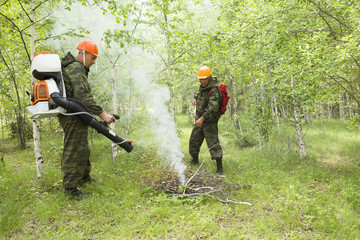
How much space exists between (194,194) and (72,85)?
2.73 meters

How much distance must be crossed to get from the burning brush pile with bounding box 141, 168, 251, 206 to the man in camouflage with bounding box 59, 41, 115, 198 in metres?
1.19

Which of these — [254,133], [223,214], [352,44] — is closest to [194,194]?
[223,214]

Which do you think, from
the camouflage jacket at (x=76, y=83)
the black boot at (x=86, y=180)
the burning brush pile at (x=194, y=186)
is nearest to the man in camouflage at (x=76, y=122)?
the camouflage jacket at (x=76, y=83)

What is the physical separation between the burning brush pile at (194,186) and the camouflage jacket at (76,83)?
5.62ft

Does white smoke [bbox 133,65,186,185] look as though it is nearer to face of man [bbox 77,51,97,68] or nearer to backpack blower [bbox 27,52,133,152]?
face of man [bbox 77,51,97,68]

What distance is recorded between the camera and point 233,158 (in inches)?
237

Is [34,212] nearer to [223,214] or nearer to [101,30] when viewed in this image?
[223,214]

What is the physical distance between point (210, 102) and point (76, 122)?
2.79 metres

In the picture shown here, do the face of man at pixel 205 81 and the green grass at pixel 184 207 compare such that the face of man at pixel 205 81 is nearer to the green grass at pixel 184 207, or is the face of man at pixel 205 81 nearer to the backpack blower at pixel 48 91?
the green grass at pixel 184 207

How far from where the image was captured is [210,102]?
16.0 ft

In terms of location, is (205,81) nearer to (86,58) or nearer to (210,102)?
(210,102)

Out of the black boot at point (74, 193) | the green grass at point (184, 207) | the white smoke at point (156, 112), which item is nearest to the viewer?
the green grass at point (184, 207)

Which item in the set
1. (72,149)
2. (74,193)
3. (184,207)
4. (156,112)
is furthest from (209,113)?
(74,193)

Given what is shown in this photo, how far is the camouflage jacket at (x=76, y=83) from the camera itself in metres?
3.51
